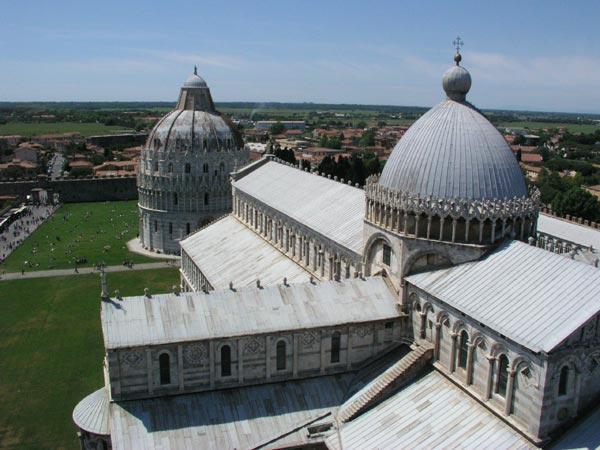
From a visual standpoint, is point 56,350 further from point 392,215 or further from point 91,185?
point 91,185

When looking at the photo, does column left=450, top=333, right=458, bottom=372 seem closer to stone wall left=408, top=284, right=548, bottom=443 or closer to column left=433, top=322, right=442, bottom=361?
stone wall left=408, top=284, right=548, bottom=443

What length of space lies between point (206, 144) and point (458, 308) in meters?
75.1

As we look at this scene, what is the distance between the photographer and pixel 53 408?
1599 inches

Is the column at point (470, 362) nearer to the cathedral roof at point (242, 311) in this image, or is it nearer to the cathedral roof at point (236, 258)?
the cathedral roof at point (242, 311)

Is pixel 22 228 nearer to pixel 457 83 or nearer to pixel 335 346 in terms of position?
pixel 335 346

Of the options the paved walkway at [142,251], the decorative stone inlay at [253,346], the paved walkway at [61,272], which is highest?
the decorative stone inlay at [253,346]

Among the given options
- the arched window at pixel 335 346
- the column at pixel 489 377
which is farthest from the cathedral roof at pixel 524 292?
the arched window at pixel 335 346

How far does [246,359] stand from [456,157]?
1514cm

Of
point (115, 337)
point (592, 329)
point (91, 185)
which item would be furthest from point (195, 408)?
point (91, 185)

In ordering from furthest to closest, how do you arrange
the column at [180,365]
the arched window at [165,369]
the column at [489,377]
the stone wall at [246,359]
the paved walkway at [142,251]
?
the paved walkway at [142,251] → the arched window at [165,369] → the column at [180,365] → the stone wall at [246,359] → the column at [489,377]

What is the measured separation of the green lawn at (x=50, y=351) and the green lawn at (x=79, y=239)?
8866mm

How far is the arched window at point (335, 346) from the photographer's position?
30.8 metres

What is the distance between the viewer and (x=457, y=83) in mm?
32750

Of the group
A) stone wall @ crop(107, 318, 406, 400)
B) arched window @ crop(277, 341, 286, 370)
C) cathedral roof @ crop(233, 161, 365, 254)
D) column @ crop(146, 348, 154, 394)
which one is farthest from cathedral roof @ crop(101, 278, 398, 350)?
cathedral roof @ crop(233, 161, 365, 254)
